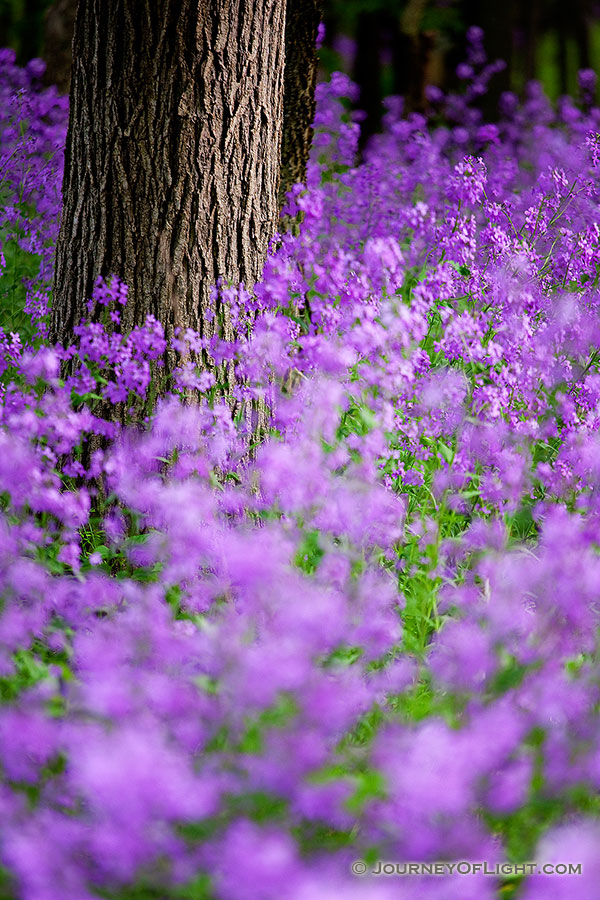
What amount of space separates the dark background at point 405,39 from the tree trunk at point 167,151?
4.35 m

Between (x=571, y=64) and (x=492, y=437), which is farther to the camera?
(x=571, y=64)

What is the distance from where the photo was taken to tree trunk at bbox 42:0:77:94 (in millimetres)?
6875

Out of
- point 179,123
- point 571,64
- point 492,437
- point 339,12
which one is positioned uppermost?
point 571,64

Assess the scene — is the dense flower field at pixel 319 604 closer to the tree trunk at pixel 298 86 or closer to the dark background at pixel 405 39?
the tree trunk at pixel 298 86

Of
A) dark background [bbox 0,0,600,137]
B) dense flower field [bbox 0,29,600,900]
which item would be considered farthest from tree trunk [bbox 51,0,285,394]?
dark background [bbox 0,0,600,137]

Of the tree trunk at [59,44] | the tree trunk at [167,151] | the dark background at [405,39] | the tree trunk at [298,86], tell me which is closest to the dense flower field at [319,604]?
the tree trunk at [167,151]

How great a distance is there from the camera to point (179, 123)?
2990 millimetres

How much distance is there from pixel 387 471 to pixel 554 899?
1570mm

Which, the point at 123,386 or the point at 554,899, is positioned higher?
the point at 123,386

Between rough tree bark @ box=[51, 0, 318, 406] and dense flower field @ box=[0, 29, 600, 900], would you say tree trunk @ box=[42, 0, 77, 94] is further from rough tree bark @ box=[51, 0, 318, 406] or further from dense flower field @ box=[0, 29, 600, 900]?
rough tree bark @ box=[51, 0, 318, 406]

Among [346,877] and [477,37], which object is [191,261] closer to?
[346,877]

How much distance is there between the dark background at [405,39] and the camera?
938 cm

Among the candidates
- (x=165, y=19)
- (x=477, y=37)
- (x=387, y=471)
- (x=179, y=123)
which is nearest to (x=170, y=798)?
(x=387, y=471)

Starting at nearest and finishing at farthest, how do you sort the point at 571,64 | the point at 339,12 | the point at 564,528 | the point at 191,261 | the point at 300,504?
the point at 564,528 → the point at 300,504 → the point at 191,261 → the point at 339,12 → the point at 571,64
